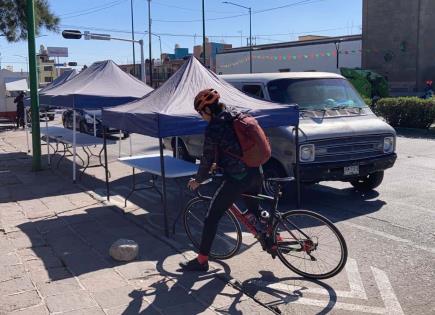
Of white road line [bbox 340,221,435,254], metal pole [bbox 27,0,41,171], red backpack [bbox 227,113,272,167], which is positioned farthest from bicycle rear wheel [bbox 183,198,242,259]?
metal pole [bbox 27,0,41,171]

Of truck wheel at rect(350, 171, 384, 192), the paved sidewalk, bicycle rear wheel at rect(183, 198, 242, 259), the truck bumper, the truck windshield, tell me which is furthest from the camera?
truck wheel at rect(350, 171, 384, 192)

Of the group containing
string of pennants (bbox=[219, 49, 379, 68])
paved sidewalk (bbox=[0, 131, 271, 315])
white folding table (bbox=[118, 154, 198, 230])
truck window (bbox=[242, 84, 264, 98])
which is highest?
Answer: string of pennants (bbox=[219, 49, 379, 68])

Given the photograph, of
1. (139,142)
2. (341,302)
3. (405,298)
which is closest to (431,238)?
(405,298)

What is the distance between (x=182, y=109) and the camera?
21.7ft

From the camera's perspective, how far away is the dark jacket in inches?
194

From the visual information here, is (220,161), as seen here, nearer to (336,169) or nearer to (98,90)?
(336,169)

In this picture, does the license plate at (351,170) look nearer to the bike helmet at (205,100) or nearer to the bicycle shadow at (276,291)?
the bicycle shadow at (276,291)

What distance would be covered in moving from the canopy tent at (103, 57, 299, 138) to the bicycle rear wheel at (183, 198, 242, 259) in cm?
95

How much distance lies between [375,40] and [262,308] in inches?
1569

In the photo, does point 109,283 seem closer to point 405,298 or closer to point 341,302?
point 341,302

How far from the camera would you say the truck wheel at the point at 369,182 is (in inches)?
346

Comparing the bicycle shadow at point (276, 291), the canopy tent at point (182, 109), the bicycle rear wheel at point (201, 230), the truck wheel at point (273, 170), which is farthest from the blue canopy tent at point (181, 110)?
the bicycle shadow at point (276, 291)

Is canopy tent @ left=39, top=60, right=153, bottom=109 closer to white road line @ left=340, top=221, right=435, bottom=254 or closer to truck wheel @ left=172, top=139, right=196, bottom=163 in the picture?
truck wheel @ left=172, top=139, right=196, bottom=163

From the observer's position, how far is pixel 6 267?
18.2 ft
